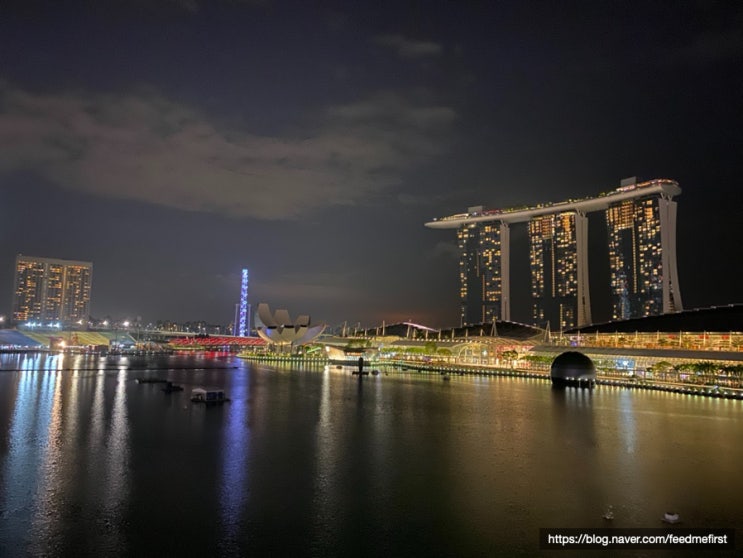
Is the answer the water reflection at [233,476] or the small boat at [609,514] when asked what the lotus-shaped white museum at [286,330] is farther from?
the small boat at [609,514]

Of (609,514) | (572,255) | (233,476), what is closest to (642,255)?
(572,255)

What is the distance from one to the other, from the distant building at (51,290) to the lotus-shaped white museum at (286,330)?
3674 inches

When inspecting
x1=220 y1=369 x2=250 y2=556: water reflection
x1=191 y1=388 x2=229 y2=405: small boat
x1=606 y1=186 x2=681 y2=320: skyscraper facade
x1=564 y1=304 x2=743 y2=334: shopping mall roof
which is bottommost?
x1=220 y1=369 x2=250 y2=556: water reflection

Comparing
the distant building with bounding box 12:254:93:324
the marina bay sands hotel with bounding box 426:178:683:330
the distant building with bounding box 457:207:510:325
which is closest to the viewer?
the marina bay sands hotel with bounding box 426:178:683:330

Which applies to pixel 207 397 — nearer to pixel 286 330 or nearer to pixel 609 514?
pixel 609 514

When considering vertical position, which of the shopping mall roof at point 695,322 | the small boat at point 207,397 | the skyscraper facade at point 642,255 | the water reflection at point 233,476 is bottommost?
the water reflection at point 233,476

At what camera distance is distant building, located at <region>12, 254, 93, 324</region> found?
164 m

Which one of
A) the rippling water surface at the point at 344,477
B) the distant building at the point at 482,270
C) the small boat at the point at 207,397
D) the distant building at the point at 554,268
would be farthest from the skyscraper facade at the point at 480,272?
the small boat at the point at 207,397

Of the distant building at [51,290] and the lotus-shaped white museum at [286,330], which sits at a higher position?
the distant building at [51,290]

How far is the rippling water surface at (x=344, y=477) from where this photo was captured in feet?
33.9

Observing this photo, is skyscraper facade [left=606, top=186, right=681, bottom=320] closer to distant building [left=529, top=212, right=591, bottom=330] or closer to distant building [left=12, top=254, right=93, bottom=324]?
distant building [left=529, top=212, right=591, bottom=330]

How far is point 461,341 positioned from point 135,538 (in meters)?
73.6

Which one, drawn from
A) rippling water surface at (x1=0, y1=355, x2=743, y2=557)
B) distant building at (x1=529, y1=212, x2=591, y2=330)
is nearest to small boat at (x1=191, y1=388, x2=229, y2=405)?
rippling water surface at (x1=0, y1=355, x2=743, y2=557)

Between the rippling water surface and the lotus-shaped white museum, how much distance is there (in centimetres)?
7340
